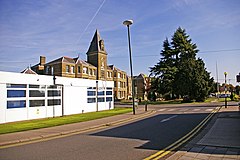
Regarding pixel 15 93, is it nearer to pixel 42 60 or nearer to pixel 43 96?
pixel 43 96

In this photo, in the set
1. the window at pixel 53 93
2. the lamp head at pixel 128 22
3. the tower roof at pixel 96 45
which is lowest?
the window at pixel 53 93

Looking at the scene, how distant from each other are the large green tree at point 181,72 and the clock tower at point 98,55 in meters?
17.1

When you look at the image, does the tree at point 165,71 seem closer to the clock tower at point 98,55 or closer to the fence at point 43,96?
the clock tower at point 98,55

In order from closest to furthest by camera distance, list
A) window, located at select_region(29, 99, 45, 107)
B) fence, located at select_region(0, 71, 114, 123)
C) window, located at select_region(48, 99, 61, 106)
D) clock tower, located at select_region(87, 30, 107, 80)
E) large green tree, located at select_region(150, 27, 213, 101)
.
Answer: fence, located at select_region(0, 71, 114, 123) < window, located at select_region(29, 99, 45, 107) < window, located at select_region(48, 99, 61, 106) < large green tree, located at select_region(150, 27, 213, 101) < clock tower, located at select_region(87, 30, 107, 80)

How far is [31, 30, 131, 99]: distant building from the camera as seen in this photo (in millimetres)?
58500

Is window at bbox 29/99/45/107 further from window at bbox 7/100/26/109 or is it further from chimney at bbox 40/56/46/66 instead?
chimney at bbox 40/56/46/66

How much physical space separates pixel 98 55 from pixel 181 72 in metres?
28.1

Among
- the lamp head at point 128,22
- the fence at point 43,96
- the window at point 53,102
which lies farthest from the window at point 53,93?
the lamp head at point 128,22

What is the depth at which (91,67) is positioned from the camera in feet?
218

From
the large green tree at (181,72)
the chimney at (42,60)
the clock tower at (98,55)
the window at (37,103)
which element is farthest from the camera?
the clock tower at (98,55)

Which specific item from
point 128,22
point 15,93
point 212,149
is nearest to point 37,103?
point 15,93

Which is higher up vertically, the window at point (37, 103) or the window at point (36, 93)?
the window at point (36, 93)

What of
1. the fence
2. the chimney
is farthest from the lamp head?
the chimney

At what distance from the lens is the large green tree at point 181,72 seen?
47.6m
